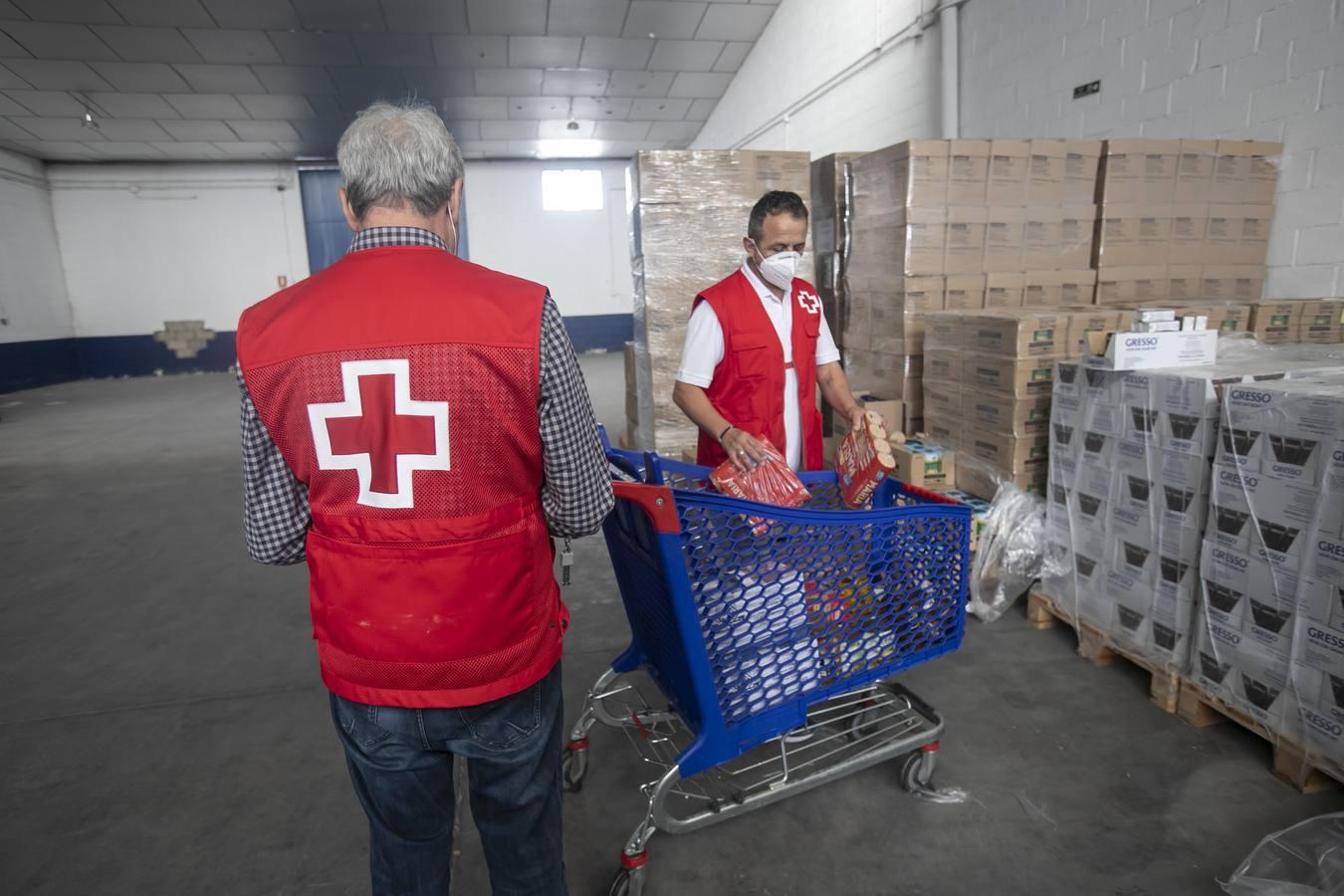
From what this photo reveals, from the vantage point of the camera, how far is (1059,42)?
4.67 meters

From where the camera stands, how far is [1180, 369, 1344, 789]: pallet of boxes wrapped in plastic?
1895 millimetres

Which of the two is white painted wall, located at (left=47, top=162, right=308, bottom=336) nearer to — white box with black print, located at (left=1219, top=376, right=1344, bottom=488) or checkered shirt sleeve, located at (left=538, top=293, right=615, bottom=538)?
checkered shirt sleeve, located at (left=538, top=293, right=615, bottom=538)

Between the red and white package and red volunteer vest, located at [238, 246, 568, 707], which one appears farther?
the red and white package

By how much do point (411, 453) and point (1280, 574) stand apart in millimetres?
2277

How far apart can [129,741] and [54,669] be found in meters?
0.87

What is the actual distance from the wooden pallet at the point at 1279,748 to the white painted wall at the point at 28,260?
55.6ft

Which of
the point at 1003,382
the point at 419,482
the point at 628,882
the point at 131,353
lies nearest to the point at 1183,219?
the point at 1003,382


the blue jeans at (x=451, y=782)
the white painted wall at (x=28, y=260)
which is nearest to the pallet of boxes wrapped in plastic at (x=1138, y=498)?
the blue jeans at (x=451, y=782)

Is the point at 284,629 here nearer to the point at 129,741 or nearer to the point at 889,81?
the point at 129,741

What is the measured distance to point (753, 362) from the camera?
241 cm

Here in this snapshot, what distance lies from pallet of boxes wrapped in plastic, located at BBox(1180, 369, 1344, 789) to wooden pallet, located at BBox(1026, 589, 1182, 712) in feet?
0.34

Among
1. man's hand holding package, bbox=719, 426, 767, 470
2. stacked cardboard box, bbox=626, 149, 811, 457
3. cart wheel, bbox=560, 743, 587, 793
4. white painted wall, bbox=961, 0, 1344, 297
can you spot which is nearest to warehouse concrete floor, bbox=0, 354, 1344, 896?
cart wheel, bbox=560, 743, 587, 793

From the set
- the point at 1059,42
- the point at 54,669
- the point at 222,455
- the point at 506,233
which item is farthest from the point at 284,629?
the point at 506,233

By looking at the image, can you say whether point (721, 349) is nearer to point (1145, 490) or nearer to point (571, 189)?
point (1145, 490)
